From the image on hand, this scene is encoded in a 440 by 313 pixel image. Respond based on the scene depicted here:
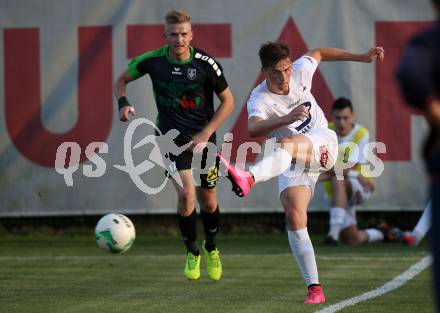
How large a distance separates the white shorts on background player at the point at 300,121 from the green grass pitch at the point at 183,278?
900 millimetres

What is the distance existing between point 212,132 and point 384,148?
452 centimetres

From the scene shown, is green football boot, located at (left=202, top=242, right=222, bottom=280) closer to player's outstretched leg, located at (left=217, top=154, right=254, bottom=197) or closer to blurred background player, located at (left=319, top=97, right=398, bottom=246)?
player's outstretched leg, located at (left=217, top=154, right=254, bottom=197)

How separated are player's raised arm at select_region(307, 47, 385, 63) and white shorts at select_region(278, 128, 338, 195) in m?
0.60

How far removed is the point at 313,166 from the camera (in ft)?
A: 23.5

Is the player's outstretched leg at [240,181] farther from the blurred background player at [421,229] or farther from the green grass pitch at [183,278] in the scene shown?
the blurred background player at [421,229]

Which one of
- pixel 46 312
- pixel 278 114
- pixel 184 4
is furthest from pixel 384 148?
pixel 46 312

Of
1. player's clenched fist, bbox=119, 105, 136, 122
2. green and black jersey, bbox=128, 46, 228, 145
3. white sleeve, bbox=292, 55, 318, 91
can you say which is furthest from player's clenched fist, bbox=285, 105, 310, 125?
green and black jersey, bbox=128, 46, 228, 145

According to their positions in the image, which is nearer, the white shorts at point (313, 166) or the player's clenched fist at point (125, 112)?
the white shorts at point (313, 166)

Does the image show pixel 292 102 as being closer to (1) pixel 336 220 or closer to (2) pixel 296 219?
(2) pixel 296 219

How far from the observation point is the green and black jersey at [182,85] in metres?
8.73

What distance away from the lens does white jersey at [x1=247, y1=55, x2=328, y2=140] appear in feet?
23.7

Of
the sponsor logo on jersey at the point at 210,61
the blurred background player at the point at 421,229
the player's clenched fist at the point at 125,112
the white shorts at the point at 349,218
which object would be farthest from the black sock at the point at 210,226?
the white shorts at the point at 349,218

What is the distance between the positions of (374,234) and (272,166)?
5.55 meters

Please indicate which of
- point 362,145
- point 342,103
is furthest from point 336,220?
point 342,103
